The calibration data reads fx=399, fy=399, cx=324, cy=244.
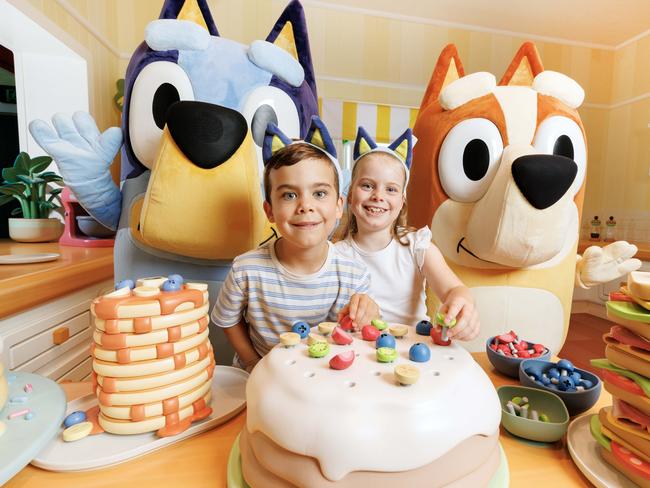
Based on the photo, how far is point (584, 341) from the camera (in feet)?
8.18

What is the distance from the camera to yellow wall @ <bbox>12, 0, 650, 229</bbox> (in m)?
2.30

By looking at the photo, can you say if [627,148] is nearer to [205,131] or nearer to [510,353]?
[510,353]

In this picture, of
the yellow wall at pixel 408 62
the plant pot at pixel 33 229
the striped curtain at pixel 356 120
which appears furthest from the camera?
the striped curtain at pixel 356 120

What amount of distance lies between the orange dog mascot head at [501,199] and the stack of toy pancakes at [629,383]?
44 cm

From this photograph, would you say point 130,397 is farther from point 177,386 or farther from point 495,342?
point 495,342

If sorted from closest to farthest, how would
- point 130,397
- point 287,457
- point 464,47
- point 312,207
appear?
point 287,457 → point 130,397 → point 312,207 → point 464,47

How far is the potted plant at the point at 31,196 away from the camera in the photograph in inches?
60.3

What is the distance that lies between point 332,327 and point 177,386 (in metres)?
0.23

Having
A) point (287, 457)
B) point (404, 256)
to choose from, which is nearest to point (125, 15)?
point (404, 256)

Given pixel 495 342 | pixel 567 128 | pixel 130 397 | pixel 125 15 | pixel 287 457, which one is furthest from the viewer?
pixel 125 15

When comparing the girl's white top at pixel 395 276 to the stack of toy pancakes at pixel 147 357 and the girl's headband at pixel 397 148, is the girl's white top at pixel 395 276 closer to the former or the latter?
the girl's headband at pixel 397 148

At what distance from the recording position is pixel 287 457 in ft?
1.38

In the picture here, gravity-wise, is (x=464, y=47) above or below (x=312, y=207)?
above

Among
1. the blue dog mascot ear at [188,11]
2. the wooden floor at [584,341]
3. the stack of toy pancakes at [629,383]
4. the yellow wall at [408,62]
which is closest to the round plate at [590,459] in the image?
the stack of toy pancakes at [629,383]
